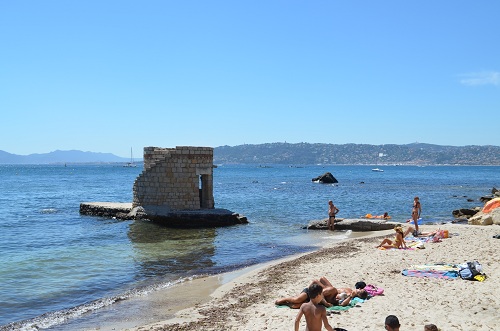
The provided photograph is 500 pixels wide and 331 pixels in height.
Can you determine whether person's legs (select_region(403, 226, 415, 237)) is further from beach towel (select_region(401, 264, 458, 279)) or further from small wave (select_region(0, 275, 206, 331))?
small wave (select_region(0, 275, 206, 331))

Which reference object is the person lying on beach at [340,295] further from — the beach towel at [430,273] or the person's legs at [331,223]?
the person's legs at [331,223]

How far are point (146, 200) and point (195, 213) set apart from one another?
3.08 m

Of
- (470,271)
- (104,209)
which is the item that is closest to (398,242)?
(470,271)

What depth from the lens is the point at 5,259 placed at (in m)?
17.0

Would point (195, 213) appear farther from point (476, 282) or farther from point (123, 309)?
point (476, 282)

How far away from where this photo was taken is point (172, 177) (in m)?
25.9

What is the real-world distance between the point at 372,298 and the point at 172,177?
56.4 ft

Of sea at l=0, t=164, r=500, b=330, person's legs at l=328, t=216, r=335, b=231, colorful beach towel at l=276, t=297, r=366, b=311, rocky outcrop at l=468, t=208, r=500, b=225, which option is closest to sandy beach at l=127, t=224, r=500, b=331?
colorful beach towel at l=276, t=297, r=366, b=311

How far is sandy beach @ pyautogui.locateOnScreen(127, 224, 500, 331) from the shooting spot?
346 inches

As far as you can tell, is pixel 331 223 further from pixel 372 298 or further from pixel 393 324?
pixel 393 324

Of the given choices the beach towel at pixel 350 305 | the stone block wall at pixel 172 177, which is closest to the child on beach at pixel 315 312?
the beach towel at pixel 350 305

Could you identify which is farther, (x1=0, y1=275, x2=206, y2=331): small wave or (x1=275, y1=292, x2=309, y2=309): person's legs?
(x1=0, y1=275, x2=206, y2=331): small wave

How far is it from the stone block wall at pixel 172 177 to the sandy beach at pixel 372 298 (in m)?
11.4

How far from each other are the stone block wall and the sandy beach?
1136 centimetres
